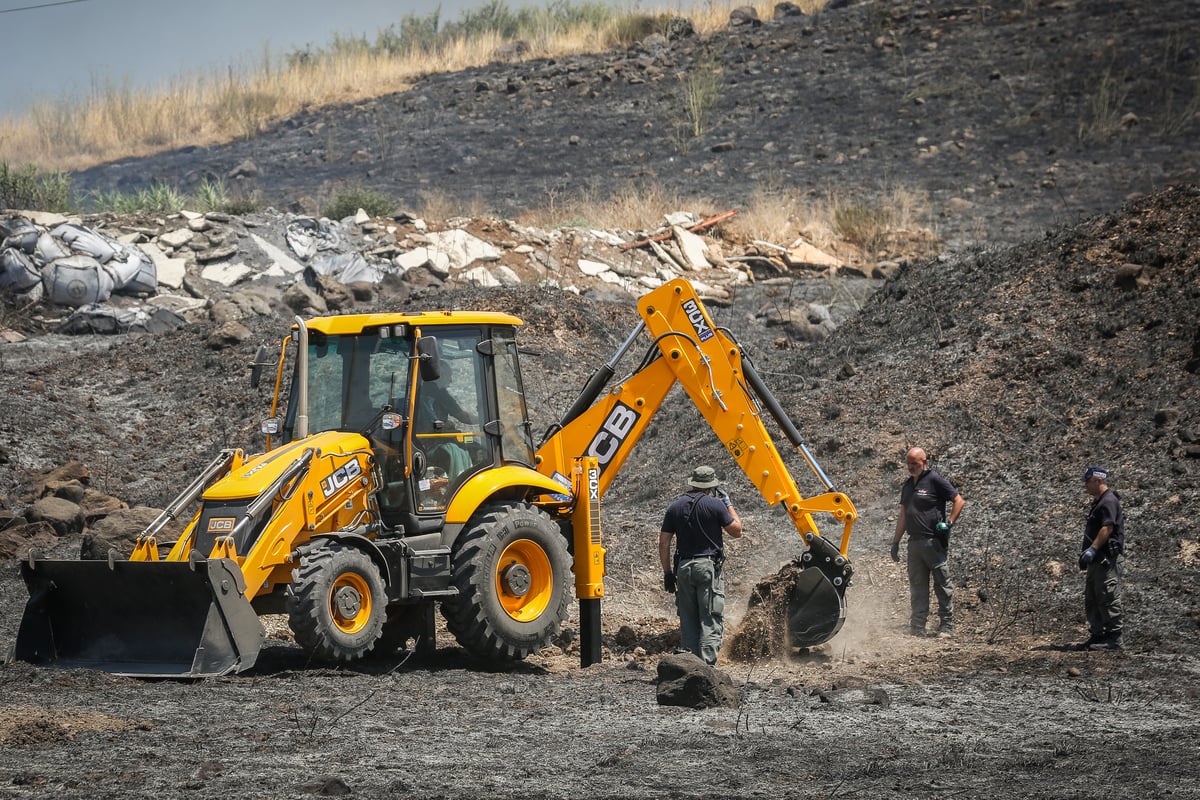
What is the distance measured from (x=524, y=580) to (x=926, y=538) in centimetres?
374

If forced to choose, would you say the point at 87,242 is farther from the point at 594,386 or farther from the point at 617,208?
the point at 594,386

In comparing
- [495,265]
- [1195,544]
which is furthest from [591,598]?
[495,265]

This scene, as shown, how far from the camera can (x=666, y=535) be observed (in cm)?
1037

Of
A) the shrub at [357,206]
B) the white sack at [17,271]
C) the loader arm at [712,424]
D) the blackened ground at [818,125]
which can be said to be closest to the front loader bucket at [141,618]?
the loader arm at [712,424]

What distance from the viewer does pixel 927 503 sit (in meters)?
12.0

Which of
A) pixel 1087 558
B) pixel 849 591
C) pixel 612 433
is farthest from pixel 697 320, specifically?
pixel 849 591

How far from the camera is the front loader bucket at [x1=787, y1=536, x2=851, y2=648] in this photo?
10.6 metres

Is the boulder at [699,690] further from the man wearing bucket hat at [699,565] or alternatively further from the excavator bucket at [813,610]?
the excavator bucket at [813,610]

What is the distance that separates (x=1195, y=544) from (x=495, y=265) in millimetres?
16212

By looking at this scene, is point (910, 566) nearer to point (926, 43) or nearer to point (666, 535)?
point (666, 535)

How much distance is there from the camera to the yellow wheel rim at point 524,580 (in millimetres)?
10297

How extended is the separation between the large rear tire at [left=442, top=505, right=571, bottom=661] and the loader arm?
0.42m

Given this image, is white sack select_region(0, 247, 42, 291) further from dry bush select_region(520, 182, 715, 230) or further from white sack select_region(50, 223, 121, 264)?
dry bush select_region(520, 182, 715, 230)

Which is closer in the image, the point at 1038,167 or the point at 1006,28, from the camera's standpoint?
the point at 1038,167
